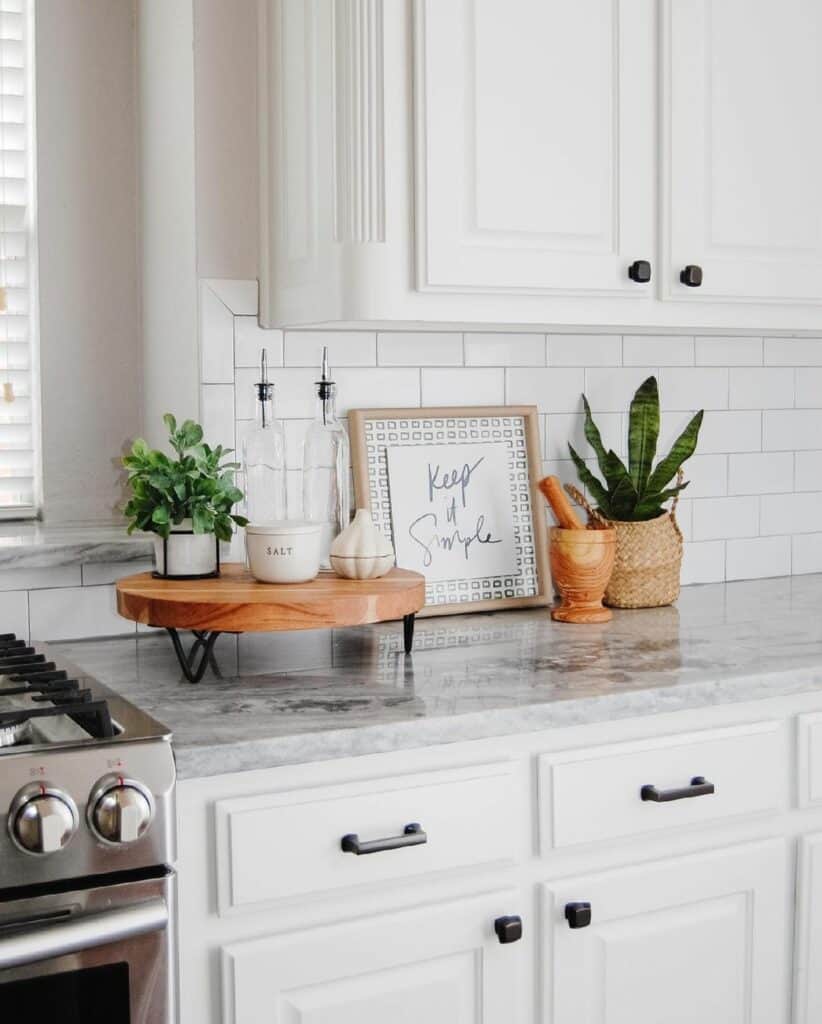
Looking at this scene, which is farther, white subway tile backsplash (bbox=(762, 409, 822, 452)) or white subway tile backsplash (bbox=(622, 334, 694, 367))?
white subway tile backsplash (bbox=(762, 409, 822, 452))

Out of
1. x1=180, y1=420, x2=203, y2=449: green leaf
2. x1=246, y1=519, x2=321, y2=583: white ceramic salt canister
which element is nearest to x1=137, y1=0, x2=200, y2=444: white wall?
x1=180, y1=420, x2=203, y2=449: green leaf

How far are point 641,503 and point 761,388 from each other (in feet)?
1.73

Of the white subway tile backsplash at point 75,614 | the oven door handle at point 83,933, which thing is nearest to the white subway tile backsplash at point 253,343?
the white subway tile backsplash at point 75,614

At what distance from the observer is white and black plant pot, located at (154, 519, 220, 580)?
6.69 feet

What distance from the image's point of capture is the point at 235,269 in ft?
7.55

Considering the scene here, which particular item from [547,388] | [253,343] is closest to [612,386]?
[547,388]

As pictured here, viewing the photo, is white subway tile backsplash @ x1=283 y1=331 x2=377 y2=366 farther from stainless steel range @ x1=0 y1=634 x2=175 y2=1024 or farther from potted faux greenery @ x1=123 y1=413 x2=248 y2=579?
stainless steel range @ x1=0 y1=634 x2=175 y2=1024

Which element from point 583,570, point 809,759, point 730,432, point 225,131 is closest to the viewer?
point 809,759

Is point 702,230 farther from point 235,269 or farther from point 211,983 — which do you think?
point 211,983

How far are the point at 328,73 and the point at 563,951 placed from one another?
4.47 ft

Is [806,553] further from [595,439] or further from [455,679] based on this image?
[455,679]

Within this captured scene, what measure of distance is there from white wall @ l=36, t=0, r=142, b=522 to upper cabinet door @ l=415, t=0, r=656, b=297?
2.15 ft

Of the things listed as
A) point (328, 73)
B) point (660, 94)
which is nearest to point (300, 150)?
point (328, 73)

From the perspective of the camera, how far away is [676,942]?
75.7 inches
